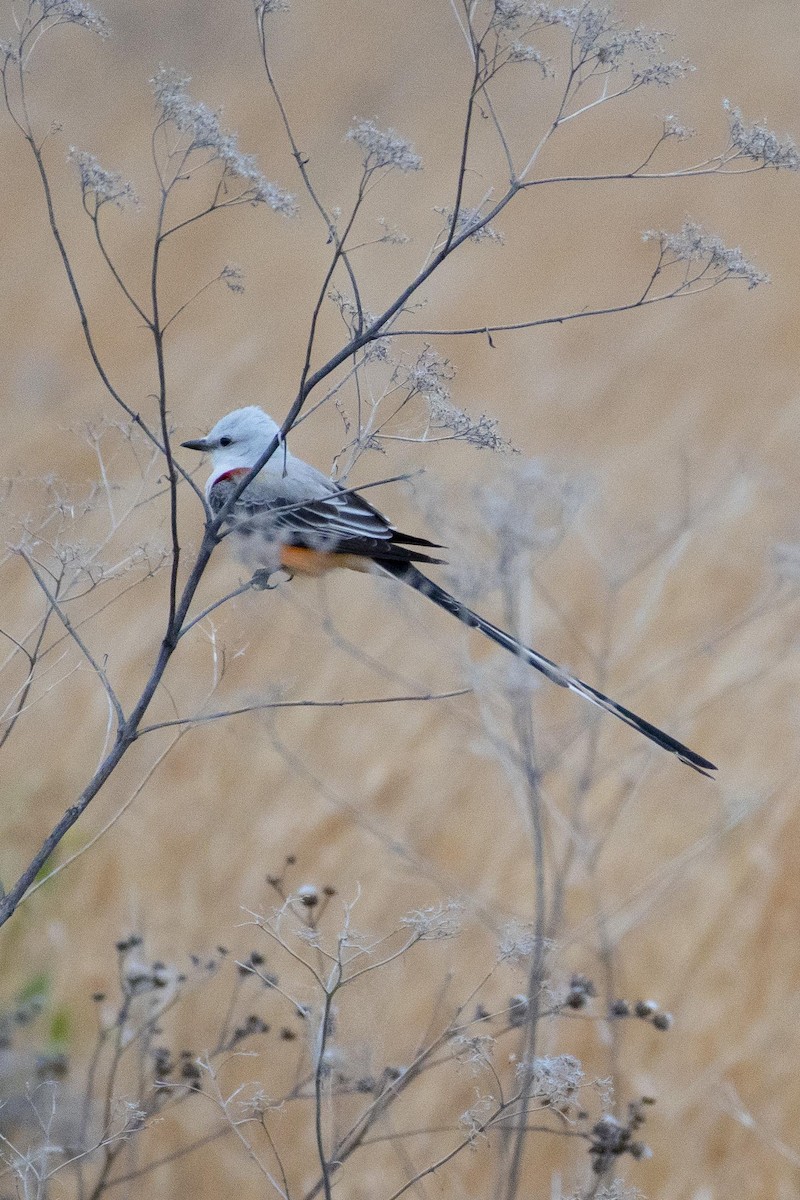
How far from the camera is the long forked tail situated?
1.61m

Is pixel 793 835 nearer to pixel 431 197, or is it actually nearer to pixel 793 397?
pixel 793 397

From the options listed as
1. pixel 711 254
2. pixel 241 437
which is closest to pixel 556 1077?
pixel 711 254

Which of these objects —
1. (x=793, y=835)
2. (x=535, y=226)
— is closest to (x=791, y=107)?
(x=535, y=226)

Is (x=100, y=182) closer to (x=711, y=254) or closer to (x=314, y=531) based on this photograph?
(x=711, y=254)

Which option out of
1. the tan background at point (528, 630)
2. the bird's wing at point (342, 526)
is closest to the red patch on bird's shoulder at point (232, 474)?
the bird's wing at point (342, 526)

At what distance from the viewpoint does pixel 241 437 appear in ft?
8.27

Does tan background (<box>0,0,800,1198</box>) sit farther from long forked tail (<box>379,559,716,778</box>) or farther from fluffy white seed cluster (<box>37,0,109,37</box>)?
fluffy white seed cluster (<box>37,0,109,37</box>)

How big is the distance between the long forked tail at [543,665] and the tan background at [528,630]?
0.22 ft

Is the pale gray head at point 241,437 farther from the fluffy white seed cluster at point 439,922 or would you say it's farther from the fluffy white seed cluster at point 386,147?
the fluffy white seed cluster at point 439,922

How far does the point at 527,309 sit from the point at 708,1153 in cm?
360

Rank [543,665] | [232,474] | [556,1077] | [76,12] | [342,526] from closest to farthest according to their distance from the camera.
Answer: [76,12] → [556,1077] → [543,665] → [342,526] → [232,474]

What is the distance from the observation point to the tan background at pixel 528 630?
3520 millimetres

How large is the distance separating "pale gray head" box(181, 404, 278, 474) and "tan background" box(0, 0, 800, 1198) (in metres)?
0.31

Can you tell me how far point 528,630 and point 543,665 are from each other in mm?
741
